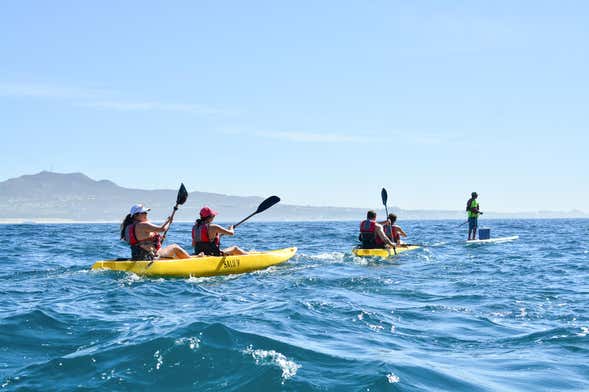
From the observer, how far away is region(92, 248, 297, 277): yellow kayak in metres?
12.9

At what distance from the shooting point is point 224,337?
6.72 meters

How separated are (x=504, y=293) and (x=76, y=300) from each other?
7258 mm

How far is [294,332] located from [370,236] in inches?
435

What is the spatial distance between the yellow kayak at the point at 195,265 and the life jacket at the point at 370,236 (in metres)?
3.68

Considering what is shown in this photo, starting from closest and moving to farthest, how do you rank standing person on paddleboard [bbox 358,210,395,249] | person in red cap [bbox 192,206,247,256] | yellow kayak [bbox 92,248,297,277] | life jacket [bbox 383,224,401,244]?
yellow kayak [bbox 92,248,297,277]
person in red cap [bbox 192,206,247,256]
standing person on paddleboard [bbox 358,210,395,249]
life jacket [bbox 383,224,401,244]

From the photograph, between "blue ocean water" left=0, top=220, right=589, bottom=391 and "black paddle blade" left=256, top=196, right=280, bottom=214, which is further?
"black paddle blade" left=256, top=196, right=280, bottom=214

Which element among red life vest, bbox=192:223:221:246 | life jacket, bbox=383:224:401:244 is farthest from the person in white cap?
life jacket, bbox=383:224:401:244

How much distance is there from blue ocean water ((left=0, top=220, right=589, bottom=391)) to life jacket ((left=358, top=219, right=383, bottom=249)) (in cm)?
→ 449

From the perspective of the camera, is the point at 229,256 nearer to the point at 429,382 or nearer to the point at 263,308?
the point at 263,308

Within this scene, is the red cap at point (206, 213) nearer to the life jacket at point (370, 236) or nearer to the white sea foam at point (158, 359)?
the life jacket at point (370, 236)

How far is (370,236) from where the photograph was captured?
1825 cm

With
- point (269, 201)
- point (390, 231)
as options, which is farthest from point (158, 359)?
point (390, 231)

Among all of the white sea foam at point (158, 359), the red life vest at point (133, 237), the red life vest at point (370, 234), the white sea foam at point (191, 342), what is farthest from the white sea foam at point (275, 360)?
the red life vest at point (370, 234)

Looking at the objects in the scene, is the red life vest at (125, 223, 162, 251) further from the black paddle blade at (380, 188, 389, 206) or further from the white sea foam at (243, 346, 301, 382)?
the black paddle blade at (380, 188, 389, 206)
